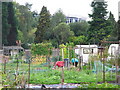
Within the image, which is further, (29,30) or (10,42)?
(29,30)

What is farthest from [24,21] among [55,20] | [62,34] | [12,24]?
[62,34]

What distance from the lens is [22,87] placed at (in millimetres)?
6426

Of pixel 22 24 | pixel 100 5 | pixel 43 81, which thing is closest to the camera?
pixel 43 81

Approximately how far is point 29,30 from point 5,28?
7.37 m

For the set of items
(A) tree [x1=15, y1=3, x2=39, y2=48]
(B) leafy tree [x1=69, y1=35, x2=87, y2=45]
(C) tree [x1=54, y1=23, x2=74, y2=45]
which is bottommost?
(B) leafy tree [x1=69, y1=35, x2=87, y2=45]

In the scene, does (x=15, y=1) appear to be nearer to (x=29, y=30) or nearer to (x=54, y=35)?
(x=29, y=30)

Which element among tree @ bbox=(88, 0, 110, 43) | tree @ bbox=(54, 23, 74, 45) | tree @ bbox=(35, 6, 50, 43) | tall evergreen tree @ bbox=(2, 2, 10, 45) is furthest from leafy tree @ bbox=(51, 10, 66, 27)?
tree @ bbox=(88, 0, 110, 43)

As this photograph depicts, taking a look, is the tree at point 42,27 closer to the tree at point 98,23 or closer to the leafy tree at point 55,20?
the leafy tree at point 55,20

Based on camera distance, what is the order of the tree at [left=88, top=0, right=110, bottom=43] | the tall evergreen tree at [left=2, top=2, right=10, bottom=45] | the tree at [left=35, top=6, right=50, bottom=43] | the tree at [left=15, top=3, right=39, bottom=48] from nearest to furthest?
the tree at [left=88, top=0, right=110, bottom=43] → the tall evergreen tree at [left=2, top=2, right=10, bottom=45] → the tree at [left=35, top=6, right=50, bottom=43] → the tree at [left=15, top=3, right=39, bottom=48]

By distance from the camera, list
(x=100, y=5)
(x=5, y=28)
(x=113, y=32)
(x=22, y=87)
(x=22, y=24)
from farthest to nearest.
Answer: (x=22, y=24) < (x=5, y=28) < (x=100, y=5) < (x=113, y=32) < (x=22, y=87)

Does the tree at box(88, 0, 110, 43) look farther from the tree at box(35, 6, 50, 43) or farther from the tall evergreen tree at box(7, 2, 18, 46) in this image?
the tall evergreen tree at box(7, 2, 18, 46)

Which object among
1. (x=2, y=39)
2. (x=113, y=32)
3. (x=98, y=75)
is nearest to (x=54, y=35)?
(x=2, y=39)

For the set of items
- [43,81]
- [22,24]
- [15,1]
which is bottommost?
[43,81]

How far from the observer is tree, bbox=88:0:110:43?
99.4 ft
